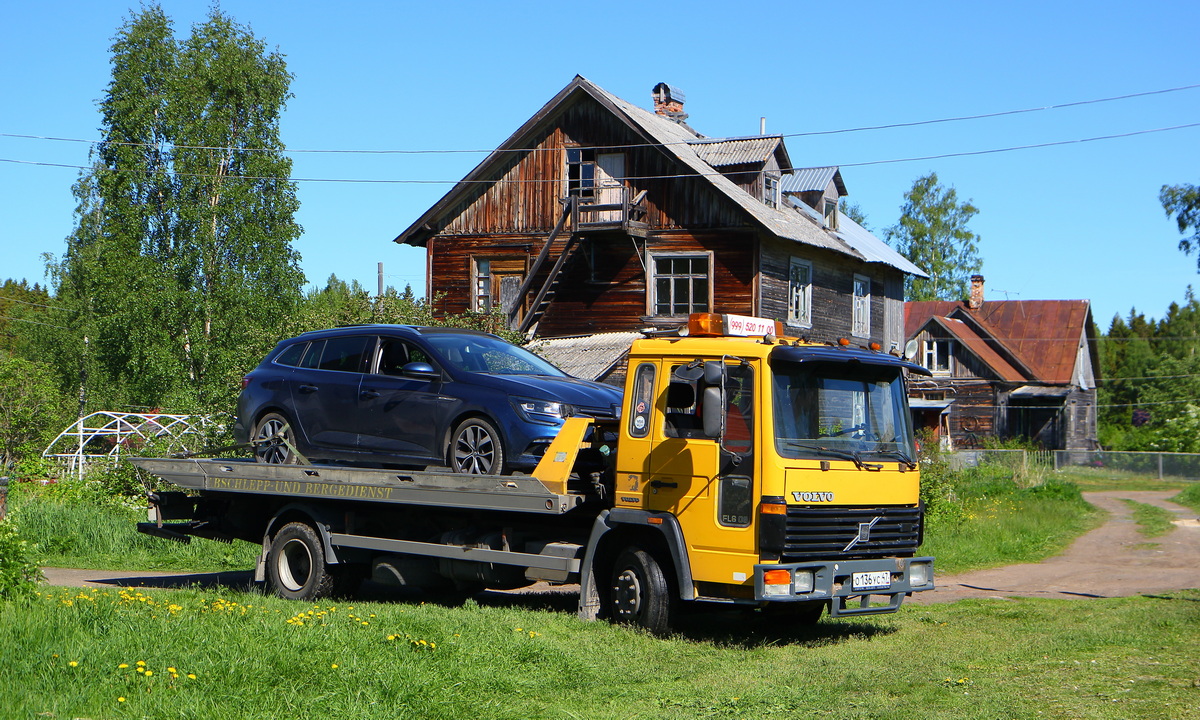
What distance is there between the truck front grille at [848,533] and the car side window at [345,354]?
477 cm

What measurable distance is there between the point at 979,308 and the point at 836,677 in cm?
5477

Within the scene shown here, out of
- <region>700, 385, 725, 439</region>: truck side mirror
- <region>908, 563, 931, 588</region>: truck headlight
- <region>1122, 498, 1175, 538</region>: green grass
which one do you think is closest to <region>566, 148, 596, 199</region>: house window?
<region>1122, 498, 1175, 538</region>: green grass

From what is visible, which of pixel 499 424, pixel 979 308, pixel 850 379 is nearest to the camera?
pixel 850 379

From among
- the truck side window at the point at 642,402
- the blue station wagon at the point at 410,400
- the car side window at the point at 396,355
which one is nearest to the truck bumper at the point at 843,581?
the truck side window at the point at 642,402

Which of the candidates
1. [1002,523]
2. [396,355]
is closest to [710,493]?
[396,355]

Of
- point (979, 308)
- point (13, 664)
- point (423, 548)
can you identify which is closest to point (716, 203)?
point (423, 548)

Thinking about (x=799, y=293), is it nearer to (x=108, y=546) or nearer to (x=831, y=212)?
(x=831, y=212)

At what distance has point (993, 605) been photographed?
12.8 meters

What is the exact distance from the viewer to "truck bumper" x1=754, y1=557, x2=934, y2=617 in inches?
364

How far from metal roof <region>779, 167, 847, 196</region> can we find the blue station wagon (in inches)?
1134

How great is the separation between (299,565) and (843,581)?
5990 mm

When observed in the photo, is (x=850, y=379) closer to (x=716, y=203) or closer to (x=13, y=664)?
(x=13, y=664)

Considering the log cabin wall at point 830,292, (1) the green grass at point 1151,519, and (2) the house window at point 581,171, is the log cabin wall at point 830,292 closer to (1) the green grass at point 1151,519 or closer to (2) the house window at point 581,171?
(2) the house window at point 581,171

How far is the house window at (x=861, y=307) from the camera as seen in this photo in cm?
3856
